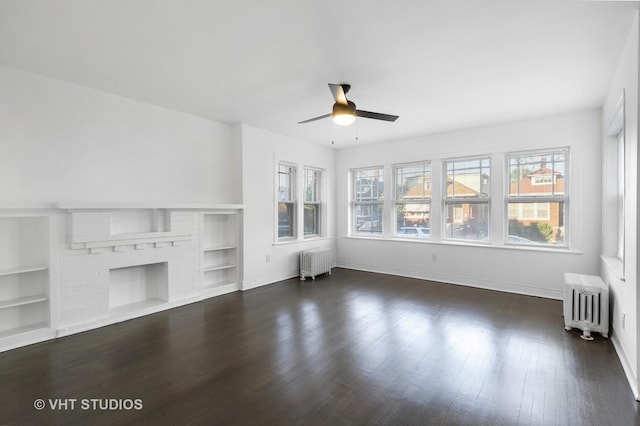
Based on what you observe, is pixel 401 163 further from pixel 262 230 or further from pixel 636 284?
pixel 636 284

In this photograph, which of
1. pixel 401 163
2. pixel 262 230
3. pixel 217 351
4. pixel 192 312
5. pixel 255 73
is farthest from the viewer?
pixel 401 163

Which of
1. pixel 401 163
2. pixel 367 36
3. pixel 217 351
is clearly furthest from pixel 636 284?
pixel 401 163

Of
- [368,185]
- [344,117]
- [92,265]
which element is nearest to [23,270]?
[92,265]

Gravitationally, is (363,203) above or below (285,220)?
above

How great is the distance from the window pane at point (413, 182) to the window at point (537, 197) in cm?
135

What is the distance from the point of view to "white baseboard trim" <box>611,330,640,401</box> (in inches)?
89.0

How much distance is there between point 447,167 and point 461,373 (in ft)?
13.3

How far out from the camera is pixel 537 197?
4.88m

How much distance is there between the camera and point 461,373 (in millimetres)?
2555

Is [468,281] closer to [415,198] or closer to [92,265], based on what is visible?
[415,198]

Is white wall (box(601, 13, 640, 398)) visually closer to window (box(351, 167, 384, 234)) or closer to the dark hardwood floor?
the dark hardwood floor

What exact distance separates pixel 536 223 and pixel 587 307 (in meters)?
1.90

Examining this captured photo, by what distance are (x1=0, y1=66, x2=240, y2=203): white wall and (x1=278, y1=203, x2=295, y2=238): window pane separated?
1.34 meters

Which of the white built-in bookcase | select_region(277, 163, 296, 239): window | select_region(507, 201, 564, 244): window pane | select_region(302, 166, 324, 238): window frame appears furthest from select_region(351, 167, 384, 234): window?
the white built-in bookcase
